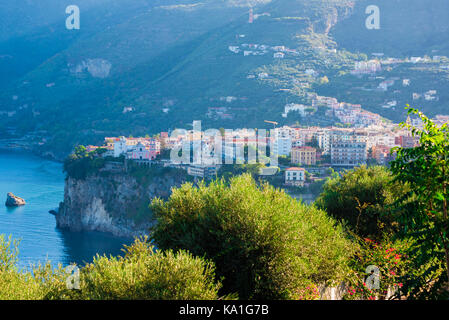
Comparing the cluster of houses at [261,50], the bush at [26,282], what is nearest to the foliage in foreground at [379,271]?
the bush at [26,282]

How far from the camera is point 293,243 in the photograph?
625 centimetres

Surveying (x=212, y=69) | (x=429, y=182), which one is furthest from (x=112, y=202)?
(x=429, y=182)

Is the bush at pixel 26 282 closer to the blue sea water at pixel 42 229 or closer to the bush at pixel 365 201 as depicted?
the bush at pixel 365 201

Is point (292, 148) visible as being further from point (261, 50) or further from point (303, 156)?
point (261, 50)

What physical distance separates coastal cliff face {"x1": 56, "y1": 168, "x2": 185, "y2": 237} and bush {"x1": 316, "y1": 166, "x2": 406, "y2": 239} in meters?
22.3

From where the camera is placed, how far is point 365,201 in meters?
9.93

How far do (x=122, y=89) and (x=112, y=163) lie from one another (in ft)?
104

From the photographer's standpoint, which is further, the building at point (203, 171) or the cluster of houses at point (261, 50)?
the cluster of houses at point (261, 50)

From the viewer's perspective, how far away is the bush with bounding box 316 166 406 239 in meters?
8.92

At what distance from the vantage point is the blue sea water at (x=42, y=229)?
26.1 metres

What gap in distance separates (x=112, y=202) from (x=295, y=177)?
12637mm

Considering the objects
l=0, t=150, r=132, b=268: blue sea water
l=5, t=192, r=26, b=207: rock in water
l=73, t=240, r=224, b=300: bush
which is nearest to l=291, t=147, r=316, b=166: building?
l=0, t=150, r=132, b=268: blue sea water

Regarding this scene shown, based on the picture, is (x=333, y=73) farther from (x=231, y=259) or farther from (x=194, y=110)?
(x=231, y=259)

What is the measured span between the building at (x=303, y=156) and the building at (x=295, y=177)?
2.81 m
